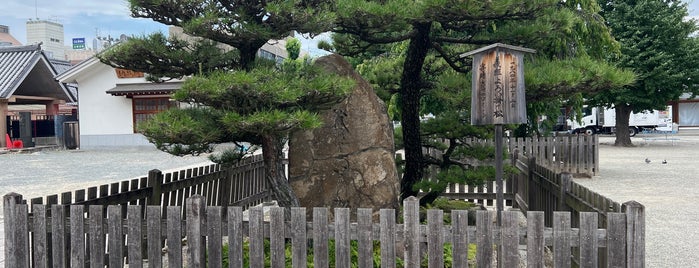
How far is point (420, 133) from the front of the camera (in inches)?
313

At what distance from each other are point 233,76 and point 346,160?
228 cm

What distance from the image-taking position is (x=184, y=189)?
23.6 ft

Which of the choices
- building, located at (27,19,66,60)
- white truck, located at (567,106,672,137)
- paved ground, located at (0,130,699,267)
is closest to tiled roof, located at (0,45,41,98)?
paved ground, located at (0,130,699,267)

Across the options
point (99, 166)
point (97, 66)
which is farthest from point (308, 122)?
point (97, 66)

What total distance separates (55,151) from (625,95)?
27352 mm

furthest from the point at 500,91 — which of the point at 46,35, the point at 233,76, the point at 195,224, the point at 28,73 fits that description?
the point at 46,35

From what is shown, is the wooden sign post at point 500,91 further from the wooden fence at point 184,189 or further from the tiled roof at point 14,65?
the tiled roof at point 14,65

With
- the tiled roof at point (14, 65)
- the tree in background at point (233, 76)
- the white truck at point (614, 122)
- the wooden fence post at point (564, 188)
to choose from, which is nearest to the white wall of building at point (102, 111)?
the tiled roof at point (14, 65)

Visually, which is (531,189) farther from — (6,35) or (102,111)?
(6,35)

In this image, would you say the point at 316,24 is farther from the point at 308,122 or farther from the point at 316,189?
the point at 316,189

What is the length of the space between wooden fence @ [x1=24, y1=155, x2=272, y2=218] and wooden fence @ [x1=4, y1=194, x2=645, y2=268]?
43cm

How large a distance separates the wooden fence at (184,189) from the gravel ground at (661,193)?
571cm

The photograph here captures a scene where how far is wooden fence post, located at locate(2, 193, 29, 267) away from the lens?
482 centimetres

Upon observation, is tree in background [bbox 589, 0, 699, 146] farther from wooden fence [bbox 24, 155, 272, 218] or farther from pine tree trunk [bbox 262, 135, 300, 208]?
pine tree trunk [bbox 262, 135, 300, 208]
